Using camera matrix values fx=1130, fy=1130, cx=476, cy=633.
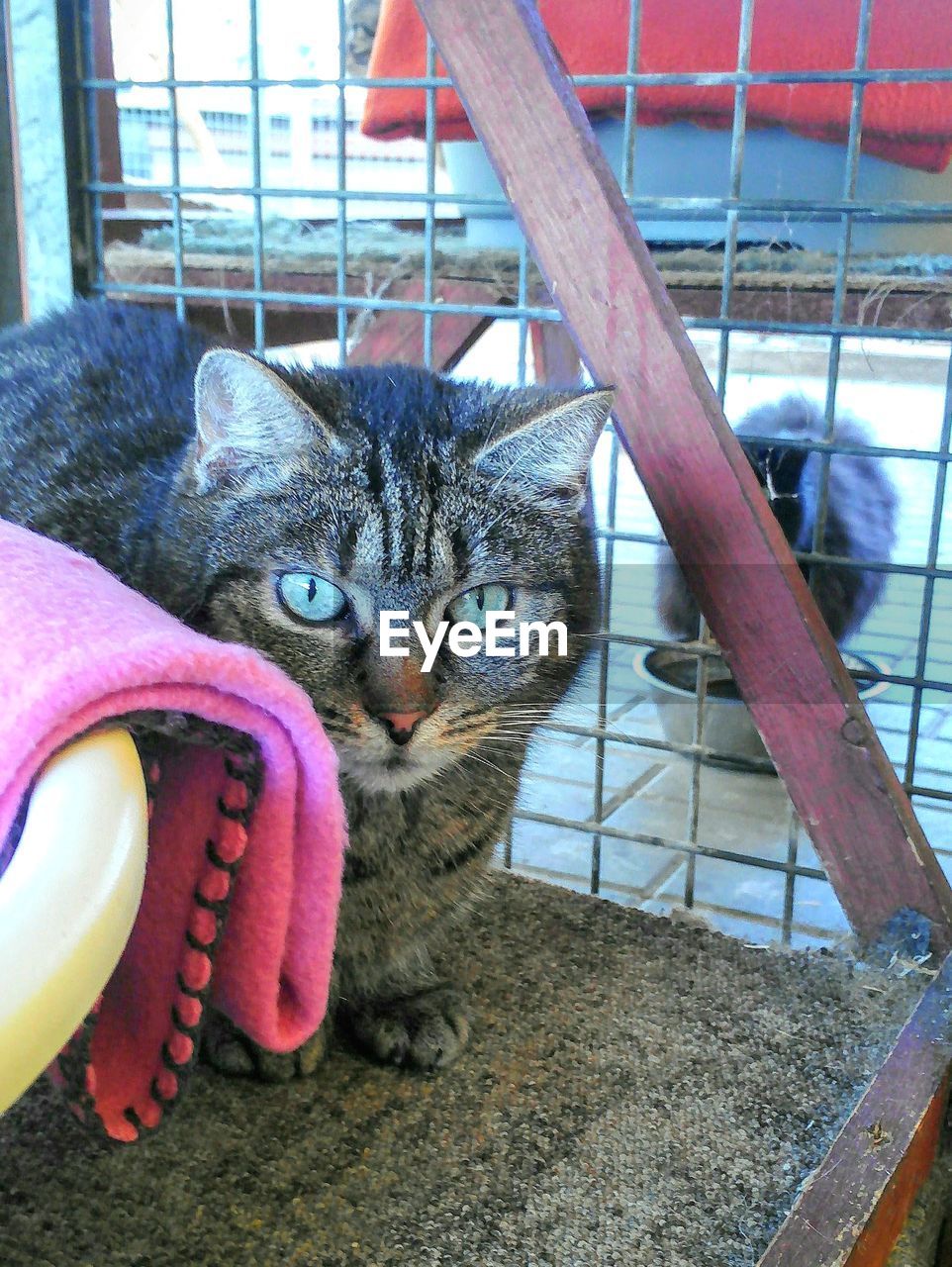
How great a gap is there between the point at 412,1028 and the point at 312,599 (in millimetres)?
404

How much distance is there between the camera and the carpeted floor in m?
0.78

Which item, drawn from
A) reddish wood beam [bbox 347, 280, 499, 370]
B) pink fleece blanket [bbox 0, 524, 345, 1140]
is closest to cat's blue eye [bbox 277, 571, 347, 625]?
pink fleece blanket [bbox 0, 524, 345, 1140]

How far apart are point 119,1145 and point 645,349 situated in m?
0.81

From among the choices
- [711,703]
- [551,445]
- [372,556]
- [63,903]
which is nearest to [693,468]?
[551,445]

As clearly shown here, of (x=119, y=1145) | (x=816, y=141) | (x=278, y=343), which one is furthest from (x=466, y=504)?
(x=278, y=343)

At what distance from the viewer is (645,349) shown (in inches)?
42.2

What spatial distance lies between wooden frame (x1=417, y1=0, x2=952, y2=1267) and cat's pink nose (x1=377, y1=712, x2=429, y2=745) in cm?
38

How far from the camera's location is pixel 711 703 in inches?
76.2

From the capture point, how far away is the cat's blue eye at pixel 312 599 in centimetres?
86

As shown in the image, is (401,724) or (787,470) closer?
(401,724)

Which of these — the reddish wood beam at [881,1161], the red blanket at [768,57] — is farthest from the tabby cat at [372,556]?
the red blanket at [768,57]

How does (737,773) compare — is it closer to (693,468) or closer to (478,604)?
(693,468)

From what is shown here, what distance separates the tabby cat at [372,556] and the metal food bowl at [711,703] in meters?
0.97

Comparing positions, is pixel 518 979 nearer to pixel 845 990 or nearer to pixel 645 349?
pixel 845 990
